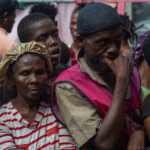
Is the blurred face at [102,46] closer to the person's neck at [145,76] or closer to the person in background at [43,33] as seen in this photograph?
the person in background at [43,33]

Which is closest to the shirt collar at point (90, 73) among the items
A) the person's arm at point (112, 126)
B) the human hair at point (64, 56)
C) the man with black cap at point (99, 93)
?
the man with black cap at point (99, 93)

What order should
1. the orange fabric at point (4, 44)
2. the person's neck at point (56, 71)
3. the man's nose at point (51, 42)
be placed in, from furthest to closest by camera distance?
the orange fabric at point (4, 44) → the person's neck at point (56, 71) → the man's nose at point (51, 42)

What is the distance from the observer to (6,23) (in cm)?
415

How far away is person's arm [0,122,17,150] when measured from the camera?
222 cm

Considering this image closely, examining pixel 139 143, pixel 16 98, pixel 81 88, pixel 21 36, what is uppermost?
pixel 21 36

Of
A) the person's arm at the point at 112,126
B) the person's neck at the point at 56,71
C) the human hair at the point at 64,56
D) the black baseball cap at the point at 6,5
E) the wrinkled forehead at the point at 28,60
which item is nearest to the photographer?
the person's arm at the point at 112,126

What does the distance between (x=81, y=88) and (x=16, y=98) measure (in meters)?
0.75

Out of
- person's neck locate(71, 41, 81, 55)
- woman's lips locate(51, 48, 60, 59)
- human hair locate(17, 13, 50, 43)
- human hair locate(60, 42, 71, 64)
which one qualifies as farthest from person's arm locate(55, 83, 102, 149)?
person's neck locate(71, 41, 81, 55)

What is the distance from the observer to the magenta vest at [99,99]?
7.44 feet

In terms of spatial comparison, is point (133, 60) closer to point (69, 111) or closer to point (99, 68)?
point (99, 68)

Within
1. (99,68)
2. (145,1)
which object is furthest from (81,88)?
(145,1)

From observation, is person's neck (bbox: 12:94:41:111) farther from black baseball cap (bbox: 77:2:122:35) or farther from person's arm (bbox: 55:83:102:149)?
black baseball cap (bbox: 77:2:122:35)

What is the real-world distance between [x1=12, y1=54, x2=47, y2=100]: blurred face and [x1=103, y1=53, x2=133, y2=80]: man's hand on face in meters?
0.65

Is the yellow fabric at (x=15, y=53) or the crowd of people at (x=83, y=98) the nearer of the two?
the crowd of people at (x=83, y=98)
